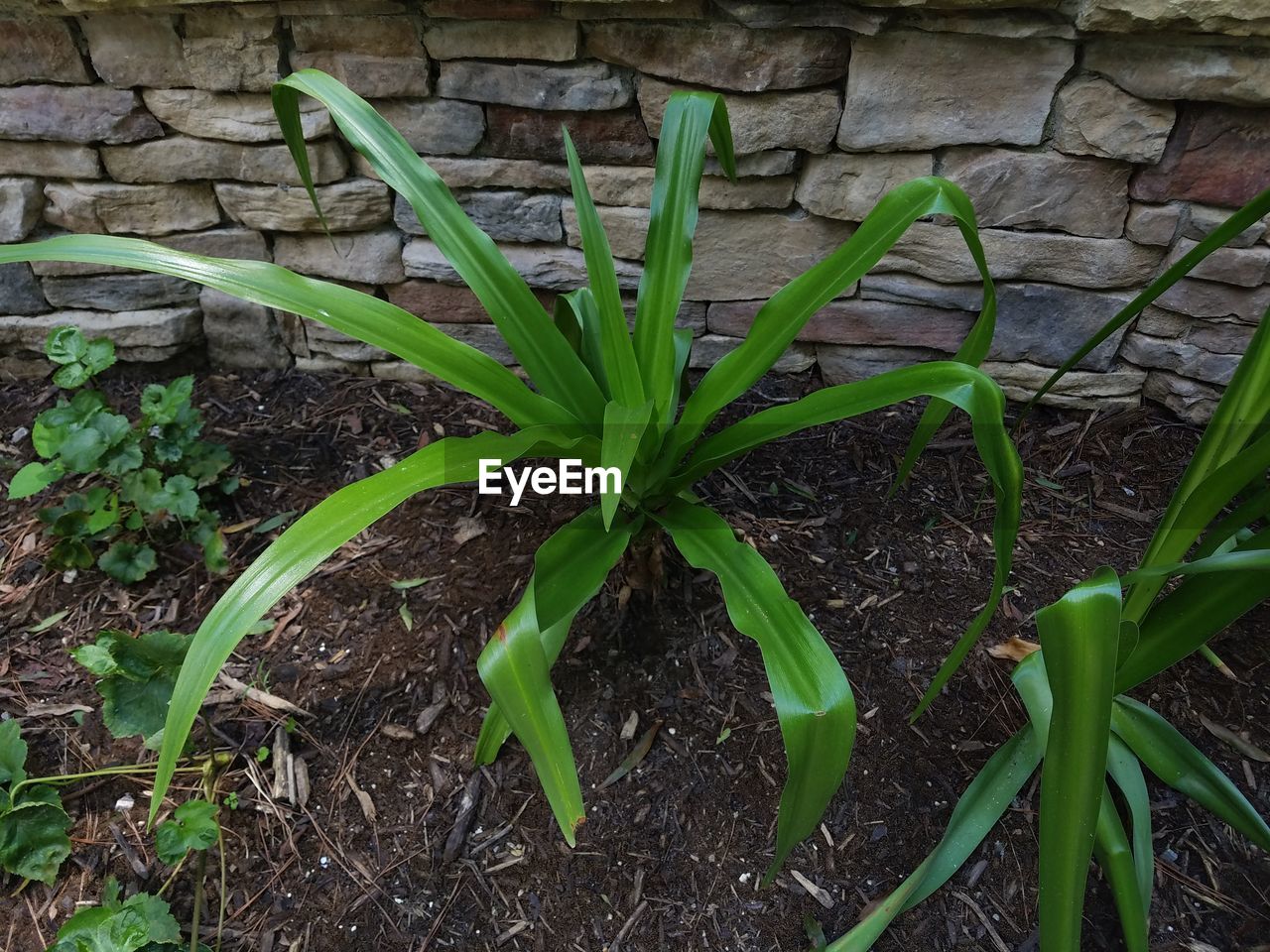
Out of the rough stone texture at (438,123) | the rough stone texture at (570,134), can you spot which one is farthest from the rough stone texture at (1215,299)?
the rough stone texture at (438,123)

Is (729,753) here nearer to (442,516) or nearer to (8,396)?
(442,516)

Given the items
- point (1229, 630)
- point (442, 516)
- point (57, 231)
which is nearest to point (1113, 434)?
point (1229, 630)

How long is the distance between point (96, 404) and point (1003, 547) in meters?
1.34

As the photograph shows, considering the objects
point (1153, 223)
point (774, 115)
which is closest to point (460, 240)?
point (774, 115)

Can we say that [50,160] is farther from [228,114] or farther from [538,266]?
[538,266]

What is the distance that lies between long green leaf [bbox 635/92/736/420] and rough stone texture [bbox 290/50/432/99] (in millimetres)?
494

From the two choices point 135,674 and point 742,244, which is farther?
point 742,244

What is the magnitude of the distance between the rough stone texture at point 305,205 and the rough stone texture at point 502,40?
284mm

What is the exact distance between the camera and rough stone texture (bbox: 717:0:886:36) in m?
1.21

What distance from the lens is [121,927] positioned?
90 centimetres

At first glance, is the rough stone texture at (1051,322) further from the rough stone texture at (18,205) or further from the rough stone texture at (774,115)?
the rough stone texture at (18,205)

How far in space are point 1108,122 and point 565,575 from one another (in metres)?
Answer: 1.07

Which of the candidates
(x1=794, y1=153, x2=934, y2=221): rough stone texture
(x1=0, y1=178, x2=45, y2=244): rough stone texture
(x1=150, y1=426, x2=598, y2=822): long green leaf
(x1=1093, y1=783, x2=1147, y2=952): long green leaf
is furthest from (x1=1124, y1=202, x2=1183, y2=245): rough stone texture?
(x1=0, y1=178, x2=45, y2=244): rough stone texture

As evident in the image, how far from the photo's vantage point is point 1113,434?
157 centimetres
